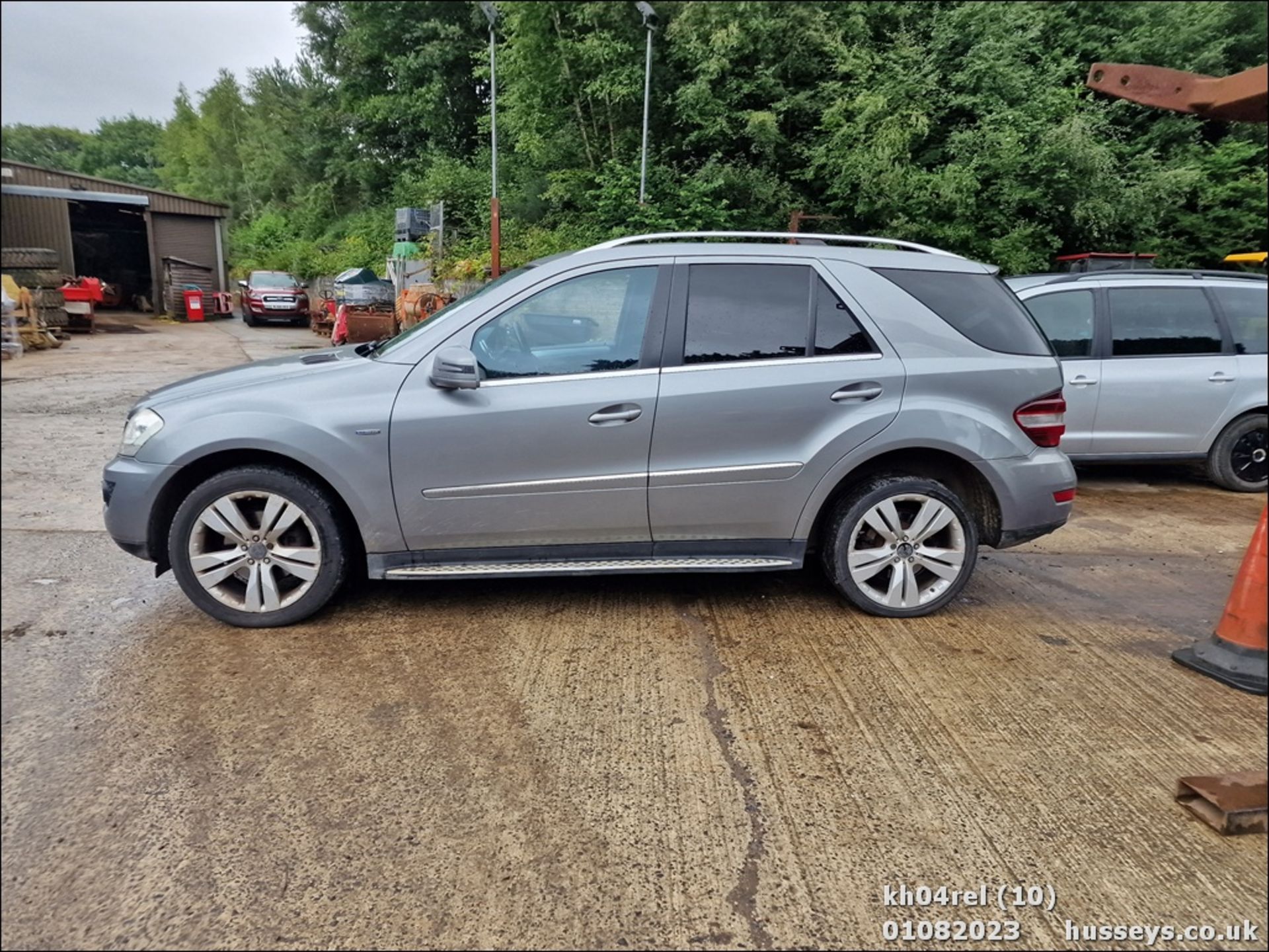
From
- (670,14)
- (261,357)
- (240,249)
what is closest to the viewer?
(240,249)

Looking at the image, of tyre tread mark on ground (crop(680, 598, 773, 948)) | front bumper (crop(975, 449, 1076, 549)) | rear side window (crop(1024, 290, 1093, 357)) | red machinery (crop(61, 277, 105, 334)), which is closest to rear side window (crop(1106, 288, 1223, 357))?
rear side window (crop(1024, 290, 1093, 357))

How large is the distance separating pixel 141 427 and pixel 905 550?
3.44 metres

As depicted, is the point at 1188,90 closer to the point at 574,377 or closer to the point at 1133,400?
the point at 574,377

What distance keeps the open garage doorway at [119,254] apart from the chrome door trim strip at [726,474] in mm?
2120

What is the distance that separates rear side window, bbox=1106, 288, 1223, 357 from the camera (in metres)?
5.27

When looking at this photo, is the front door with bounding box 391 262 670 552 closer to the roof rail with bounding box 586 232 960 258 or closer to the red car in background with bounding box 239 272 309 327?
the roof rail with bounding box 586 232 960 258

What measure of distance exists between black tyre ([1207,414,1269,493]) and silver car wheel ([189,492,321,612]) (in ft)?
18.9

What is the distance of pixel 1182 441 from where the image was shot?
18.9ft

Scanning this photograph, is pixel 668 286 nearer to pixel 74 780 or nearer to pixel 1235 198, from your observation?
pixel 74 780

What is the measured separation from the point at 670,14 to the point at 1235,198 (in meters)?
3.55

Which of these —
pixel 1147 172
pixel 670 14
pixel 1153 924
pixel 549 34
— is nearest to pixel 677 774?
pixel 1153 924

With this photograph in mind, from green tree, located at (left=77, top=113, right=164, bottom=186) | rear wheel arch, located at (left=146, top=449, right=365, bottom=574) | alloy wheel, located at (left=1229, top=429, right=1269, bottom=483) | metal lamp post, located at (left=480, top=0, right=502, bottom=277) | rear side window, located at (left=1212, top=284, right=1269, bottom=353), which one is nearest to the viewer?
green tree, located at (left=77, top=113, right=164, bottom=186)

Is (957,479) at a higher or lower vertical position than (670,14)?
lower

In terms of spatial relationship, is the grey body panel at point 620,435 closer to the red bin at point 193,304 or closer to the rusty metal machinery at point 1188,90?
the red bin at point 193,304
